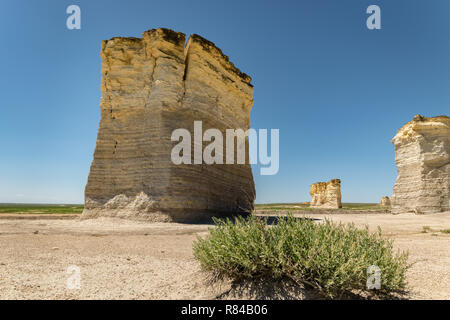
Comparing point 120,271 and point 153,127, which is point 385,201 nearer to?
point 153,127

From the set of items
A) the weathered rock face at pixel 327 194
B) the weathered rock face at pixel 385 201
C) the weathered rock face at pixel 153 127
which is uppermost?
the weathered rock face at pixel 153 127

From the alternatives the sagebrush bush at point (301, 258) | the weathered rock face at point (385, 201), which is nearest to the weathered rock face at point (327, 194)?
the weathered rock face at point (385, 201)

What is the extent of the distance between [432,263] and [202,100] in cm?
1204

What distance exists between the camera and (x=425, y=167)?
66.8ft

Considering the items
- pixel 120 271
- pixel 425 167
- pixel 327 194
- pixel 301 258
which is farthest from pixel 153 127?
pixel 327 194

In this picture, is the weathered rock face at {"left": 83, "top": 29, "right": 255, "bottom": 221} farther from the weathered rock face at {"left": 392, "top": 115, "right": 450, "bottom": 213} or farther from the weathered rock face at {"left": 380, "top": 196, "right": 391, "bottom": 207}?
the weathered rock face at {"left": 380, "top": 196, "right": 391, "bottom": 207}

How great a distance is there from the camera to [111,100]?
13.6 meters

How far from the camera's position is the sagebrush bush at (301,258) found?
269cm

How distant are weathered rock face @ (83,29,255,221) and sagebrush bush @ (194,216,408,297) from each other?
874 cm

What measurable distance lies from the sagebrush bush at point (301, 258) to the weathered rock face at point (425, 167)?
854 inches

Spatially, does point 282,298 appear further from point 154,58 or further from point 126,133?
point 154,58

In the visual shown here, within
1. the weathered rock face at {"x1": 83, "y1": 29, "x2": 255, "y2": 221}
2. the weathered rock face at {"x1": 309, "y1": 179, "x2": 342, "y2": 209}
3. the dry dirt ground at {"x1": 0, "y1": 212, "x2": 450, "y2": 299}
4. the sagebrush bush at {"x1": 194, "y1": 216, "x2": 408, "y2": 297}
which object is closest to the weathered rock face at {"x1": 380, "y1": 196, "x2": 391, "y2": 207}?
the weathered rock face at {"x1": 309, "y1": 179, "x2": 342, "y2": 209}

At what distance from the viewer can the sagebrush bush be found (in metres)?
2.69

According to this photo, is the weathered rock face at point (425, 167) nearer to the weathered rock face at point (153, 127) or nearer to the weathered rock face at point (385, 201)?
the weathered rock face at point (153, 127)
